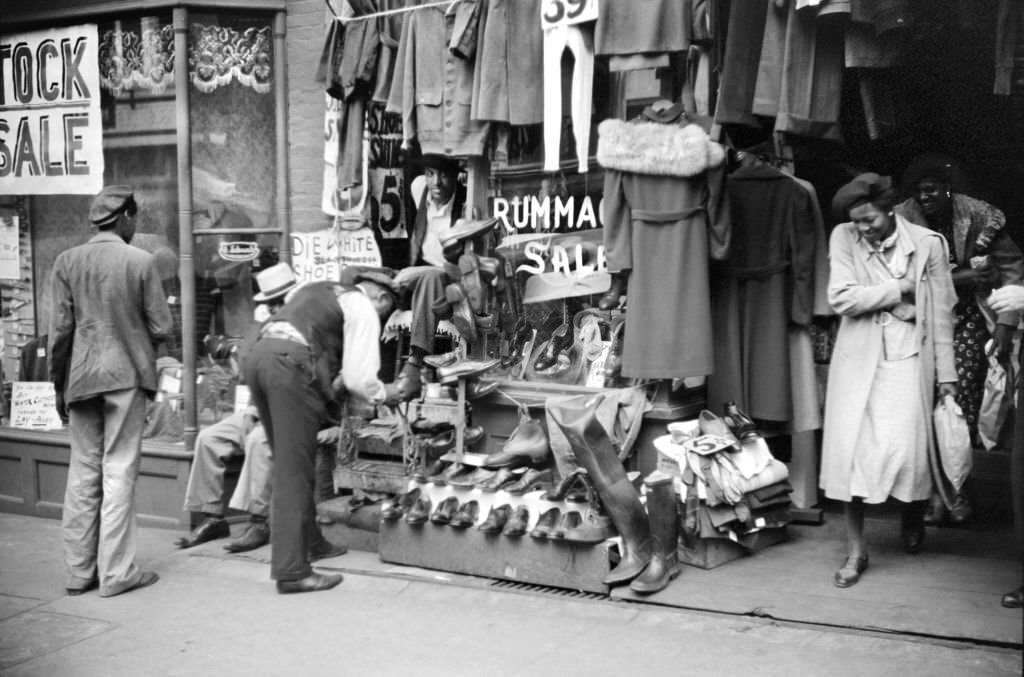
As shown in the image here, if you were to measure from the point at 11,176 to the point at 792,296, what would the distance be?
623cm

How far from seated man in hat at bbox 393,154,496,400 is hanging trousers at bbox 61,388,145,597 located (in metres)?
1.73

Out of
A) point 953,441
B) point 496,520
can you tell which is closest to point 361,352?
point 496,520

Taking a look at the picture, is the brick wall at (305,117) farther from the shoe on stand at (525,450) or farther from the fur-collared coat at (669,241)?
the fur-collared coat at (669,241)

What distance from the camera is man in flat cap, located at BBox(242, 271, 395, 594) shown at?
6.58 metres

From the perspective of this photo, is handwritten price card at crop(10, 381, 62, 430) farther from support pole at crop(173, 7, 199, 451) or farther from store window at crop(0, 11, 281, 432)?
support pole at crop(173, 7, 199, 451)

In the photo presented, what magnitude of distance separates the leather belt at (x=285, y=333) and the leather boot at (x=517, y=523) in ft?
5.04

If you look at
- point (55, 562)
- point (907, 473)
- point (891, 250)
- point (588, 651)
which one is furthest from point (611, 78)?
point (55, 562)

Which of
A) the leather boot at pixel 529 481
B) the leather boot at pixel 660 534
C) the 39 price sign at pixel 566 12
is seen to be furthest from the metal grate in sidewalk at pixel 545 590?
the 39 price sign at pixel 566 12

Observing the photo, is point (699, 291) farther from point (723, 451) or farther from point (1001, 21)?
point (1001, 21)

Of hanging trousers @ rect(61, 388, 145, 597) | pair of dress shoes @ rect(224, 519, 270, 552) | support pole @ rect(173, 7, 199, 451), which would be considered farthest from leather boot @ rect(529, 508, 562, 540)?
support pole @ rect(173, 7, 199, 451)

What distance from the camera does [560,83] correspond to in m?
7.39

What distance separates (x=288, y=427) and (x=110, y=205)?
1856mm

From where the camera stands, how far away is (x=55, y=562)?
7844mm

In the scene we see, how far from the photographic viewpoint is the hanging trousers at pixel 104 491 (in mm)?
6938
